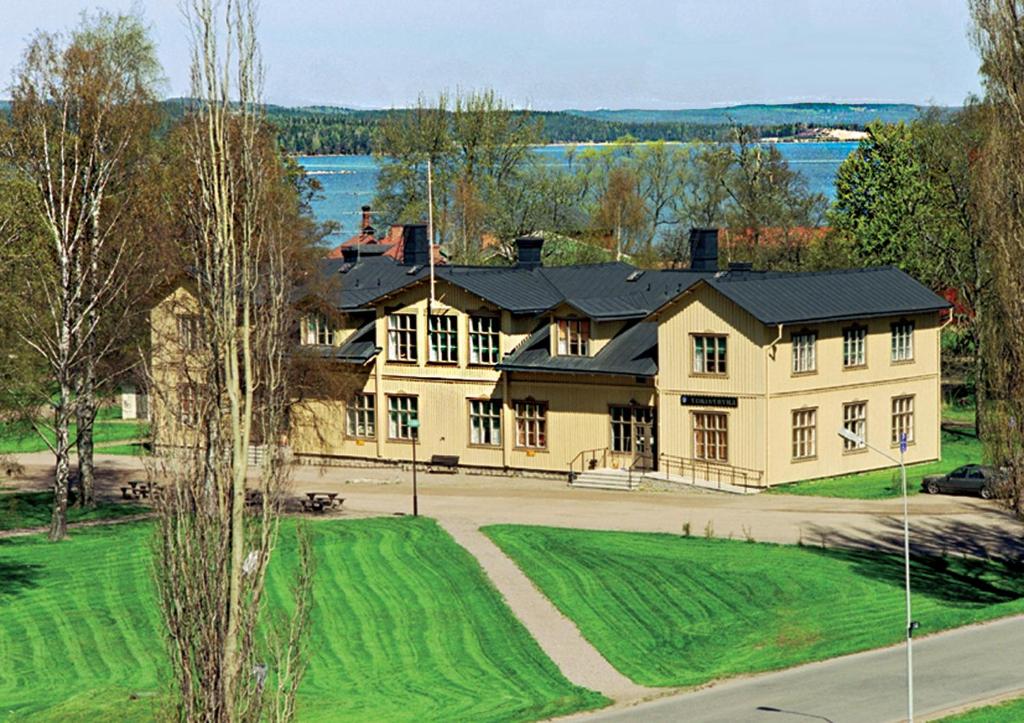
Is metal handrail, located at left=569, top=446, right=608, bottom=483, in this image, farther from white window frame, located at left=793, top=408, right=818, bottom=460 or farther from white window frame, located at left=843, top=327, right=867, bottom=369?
white window frame, located at left=843, top=327, right=867, bottom=369

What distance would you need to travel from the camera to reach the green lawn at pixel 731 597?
38469 mm

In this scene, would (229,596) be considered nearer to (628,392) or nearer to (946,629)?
(946,629)

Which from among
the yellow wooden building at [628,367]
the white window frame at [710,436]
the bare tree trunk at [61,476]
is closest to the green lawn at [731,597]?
the white window frame at [710,436]

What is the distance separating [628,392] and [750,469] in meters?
5.45

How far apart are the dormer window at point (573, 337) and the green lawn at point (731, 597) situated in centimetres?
1398

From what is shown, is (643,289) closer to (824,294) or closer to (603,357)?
(603,357)

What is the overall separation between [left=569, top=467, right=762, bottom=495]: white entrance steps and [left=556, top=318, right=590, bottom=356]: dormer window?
440cm

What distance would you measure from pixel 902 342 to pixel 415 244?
20032mm

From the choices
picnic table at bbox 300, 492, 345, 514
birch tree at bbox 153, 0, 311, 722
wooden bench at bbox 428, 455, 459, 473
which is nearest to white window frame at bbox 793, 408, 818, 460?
wooden bench at bbox 428, 455, 459, 473

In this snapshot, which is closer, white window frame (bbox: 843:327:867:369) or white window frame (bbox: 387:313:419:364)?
white window frame (bbox: 843:327:867:369)

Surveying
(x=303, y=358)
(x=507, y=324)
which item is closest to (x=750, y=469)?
(x=507, y=324)

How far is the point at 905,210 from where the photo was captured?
91.4 m

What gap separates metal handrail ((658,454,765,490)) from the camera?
5931 cm

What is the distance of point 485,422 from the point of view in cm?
6575
